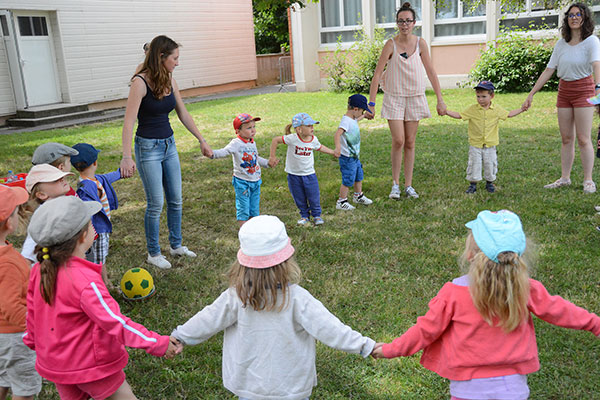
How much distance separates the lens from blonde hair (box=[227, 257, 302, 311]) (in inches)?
96.7

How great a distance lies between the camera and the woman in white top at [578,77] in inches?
262

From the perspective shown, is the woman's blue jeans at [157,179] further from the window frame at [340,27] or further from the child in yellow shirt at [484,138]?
the window frame at [340,27]

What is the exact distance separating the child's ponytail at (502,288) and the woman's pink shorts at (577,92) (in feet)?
17.7

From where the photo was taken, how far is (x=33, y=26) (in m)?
17.4

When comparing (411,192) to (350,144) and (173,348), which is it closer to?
(350,144)

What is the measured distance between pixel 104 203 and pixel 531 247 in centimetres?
349

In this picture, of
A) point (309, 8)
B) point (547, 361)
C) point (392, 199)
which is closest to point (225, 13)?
point (309, 8)

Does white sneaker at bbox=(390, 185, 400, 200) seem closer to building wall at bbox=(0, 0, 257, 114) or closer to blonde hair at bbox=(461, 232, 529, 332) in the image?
blonde hair at bbox=(461, 232, 529, 332)

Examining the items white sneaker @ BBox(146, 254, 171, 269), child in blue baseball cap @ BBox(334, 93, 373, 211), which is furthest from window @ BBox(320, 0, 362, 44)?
white sneaker @ BBox(146, 254, 171, 269)

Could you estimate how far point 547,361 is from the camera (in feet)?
12.0

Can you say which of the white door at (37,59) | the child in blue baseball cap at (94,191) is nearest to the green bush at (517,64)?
the white door at (37,59)

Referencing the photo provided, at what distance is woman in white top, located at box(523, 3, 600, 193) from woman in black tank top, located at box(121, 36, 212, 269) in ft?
15.1

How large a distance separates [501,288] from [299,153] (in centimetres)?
427

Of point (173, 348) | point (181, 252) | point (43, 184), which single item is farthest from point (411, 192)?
point (173, 348)
